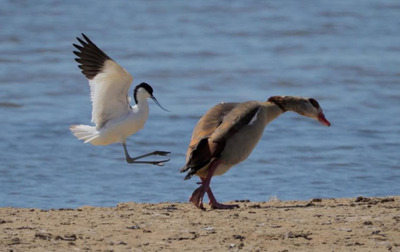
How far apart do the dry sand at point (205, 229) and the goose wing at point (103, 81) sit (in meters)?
1.78

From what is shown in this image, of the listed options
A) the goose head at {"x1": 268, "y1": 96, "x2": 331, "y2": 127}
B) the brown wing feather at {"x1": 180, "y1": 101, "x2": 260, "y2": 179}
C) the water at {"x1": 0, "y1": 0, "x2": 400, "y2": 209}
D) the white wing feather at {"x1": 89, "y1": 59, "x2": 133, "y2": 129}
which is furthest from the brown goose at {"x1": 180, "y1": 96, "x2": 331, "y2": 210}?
the water at {"x1": 0, "y1": 0, "x2": 400, "y2": 209}

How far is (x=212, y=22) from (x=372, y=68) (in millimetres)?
6544

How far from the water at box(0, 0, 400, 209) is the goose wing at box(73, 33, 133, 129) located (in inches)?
34.0

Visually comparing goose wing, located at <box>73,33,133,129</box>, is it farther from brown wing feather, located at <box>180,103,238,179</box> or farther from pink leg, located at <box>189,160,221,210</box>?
pink leg, located at <box>189,160,221,210</box>

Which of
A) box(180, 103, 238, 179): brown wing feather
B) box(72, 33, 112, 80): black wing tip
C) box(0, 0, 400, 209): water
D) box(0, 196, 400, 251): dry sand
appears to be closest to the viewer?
box(0, 196, 400, 251): dry sand

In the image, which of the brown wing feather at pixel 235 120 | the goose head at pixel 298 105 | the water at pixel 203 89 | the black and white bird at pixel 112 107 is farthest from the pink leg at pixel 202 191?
A: the black and white bird at pixel 112 107

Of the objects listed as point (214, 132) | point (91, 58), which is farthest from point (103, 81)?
point (214, 132)

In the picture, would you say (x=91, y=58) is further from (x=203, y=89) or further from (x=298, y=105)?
(x=203, y=89)

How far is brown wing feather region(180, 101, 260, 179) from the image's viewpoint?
852 cm

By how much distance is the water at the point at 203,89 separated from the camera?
35.9 feet

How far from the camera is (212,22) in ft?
78.0

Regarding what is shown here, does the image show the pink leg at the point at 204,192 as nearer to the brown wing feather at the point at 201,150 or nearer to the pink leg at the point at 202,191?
the pink leg at the point at 202,191

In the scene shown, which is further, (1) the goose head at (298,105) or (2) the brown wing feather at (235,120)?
(1) the goose head at (298,105)

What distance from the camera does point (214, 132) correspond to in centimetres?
865
